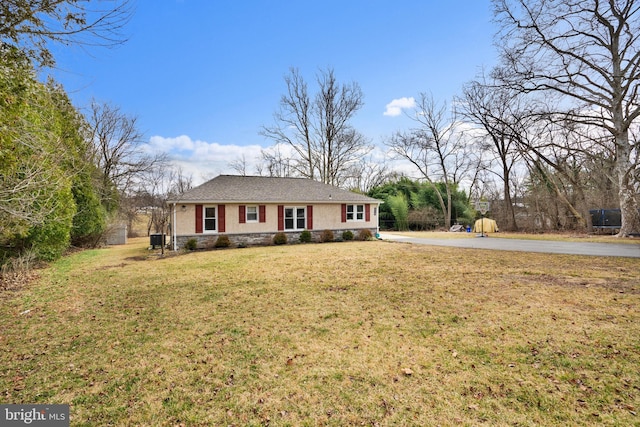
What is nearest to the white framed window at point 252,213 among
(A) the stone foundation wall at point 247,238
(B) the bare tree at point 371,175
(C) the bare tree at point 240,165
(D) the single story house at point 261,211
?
(D) the single story house at point 261,211

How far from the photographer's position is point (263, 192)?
17.5 metres

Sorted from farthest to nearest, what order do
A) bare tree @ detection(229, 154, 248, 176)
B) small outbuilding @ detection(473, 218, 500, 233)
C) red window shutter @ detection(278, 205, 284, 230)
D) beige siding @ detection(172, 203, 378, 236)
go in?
bare tree @ detection(229, 154, 248, 176)
small outbuilding @ detection(473, 218, 500, 233)
red window shutter @ detection(278, 205, 284, 230)
beige siding @ detection(172, 203, 378, 236)

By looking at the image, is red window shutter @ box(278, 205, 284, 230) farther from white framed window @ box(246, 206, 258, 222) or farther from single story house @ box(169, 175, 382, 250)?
white framed window @ box(246, 206, 258, 222)

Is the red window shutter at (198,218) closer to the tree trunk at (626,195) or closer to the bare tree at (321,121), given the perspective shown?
the bare tree at (321,121)

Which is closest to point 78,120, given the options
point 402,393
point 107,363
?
point 107,363

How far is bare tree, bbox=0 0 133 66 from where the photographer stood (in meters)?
4.17

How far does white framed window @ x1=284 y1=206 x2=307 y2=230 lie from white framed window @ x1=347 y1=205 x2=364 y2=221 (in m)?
3.15

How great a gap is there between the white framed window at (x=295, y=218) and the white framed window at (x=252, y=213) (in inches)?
68.9

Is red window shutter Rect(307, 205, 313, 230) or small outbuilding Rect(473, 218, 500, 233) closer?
red window shutter Rect(307, 205, 313, 230)

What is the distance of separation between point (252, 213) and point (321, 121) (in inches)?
581

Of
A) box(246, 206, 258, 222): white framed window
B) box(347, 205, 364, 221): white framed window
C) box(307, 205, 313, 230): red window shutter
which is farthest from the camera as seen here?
box(347, 205, 364, 221): white framed window

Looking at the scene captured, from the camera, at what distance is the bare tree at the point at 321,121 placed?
27516 mm

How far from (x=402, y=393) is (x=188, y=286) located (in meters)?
5.99

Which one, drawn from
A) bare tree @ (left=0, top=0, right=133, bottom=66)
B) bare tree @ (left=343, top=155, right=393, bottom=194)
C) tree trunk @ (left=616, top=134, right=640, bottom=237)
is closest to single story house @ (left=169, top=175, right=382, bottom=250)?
bare tree @ (left=0, top=0, right=133, bottom=66)
